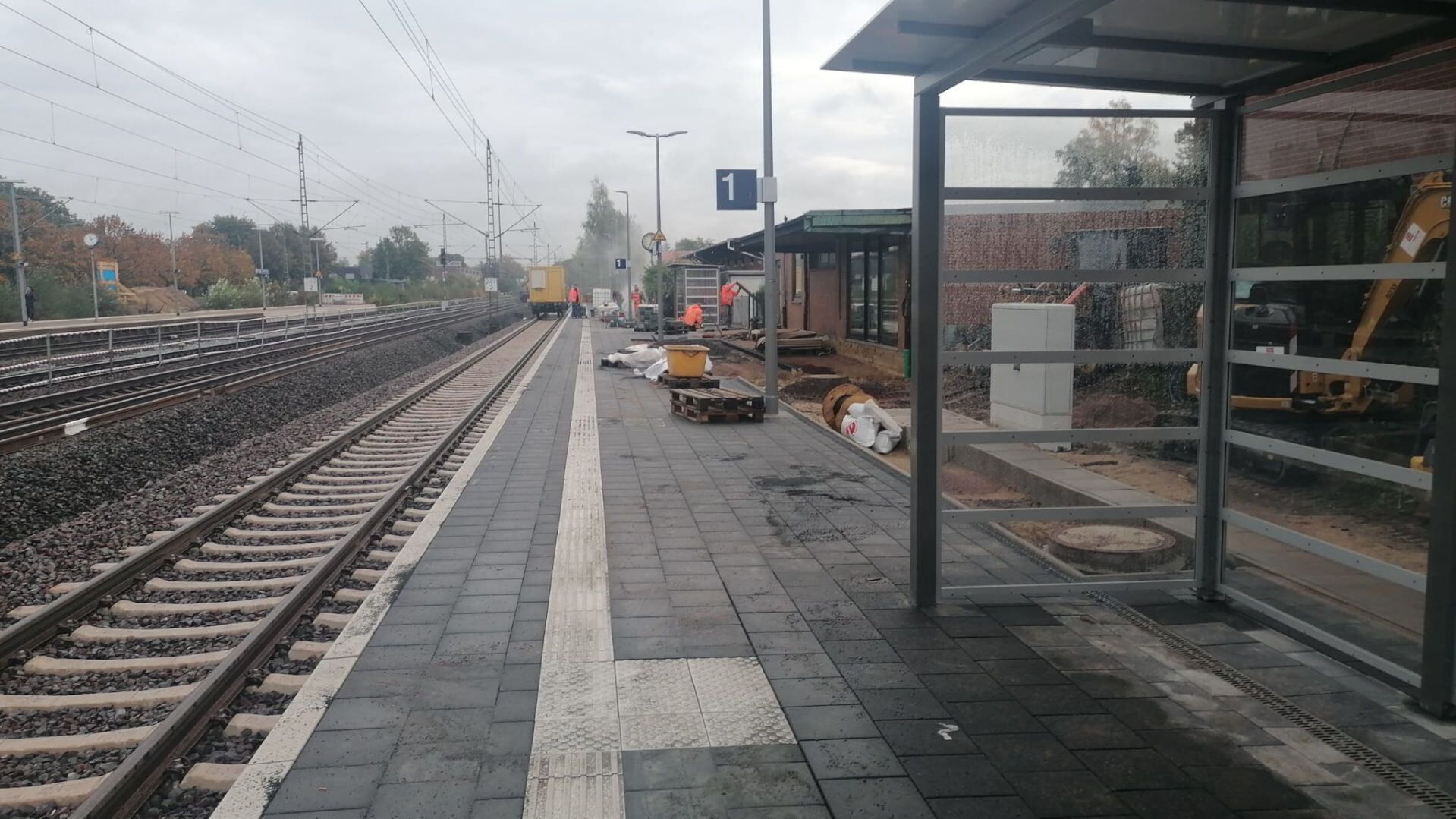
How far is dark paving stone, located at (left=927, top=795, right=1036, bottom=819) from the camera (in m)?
3.36

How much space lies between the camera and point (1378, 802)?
3.44 metres

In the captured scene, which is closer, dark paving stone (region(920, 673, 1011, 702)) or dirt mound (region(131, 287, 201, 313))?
dark paving stone (region(920, 673, 1011, 702))

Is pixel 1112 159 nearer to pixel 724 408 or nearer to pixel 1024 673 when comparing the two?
pixel 1024 673

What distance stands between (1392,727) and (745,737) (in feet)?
8.34

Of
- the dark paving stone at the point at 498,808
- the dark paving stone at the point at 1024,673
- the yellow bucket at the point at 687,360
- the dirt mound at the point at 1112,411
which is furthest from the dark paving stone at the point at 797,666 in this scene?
the yellow bucket at the point at 687,360

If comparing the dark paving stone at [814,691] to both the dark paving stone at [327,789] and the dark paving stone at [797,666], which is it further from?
the dark paving stone at [327,789]

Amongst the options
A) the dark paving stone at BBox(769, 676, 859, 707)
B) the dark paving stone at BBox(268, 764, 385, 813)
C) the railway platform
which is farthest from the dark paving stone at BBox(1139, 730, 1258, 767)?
the dark paving stone at BBox(268, 764, 385, 813)

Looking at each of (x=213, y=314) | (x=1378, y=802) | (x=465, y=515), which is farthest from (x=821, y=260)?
(x=213, y=314)

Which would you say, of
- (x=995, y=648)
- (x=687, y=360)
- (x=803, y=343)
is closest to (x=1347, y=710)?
(x=995, y=648)

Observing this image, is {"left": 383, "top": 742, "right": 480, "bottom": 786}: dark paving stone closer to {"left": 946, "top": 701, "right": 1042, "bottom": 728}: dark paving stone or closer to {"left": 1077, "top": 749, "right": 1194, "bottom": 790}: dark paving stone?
{"left": 946, "top": 701, "right": 1042, "bottom": 728}: dark paving stone

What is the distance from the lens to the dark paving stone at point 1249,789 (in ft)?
11.3

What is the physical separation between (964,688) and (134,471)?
9746 mm

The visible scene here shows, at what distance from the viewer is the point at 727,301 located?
45.6 metres

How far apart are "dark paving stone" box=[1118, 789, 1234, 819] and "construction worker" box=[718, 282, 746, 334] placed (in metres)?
39.0
